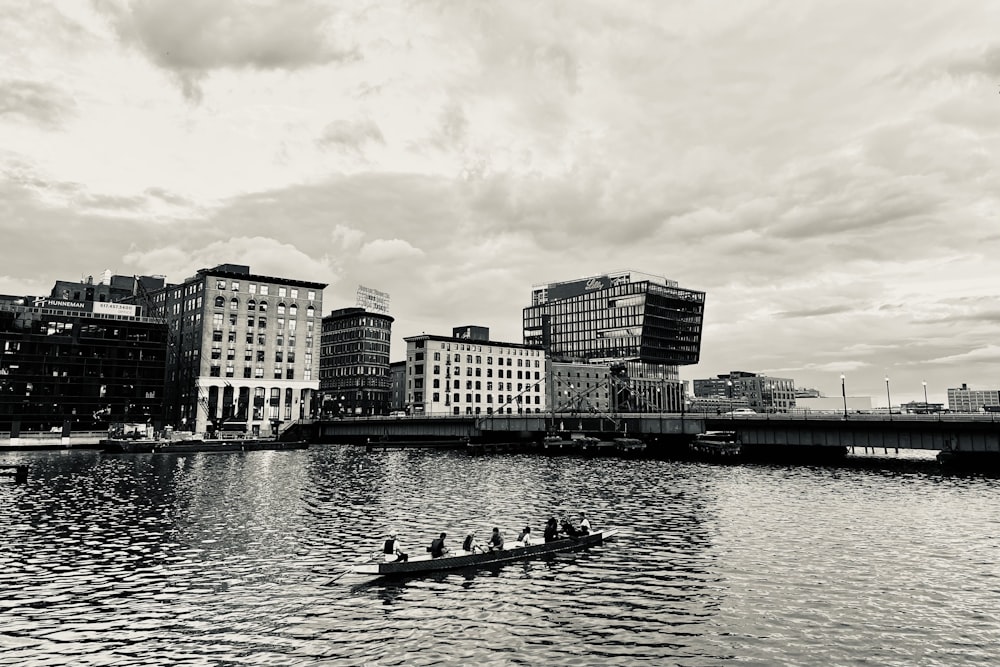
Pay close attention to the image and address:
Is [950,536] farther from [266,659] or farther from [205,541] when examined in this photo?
[205,541]

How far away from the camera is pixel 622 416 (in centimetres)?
12656

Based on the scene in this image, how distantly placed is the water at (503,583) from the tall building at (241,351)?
11313cm

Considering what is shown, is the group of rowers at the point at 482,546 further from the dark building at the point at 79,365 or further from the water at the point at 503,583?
the dark building at the point at 79,365

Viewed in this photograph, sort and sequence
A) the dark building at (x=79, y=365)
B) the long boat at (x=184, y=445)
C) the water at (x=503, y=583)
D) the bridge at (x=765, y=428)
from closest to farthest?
the water at (x=503, y=583)
the bridge at (x=765, y=428)
the long boat at (x=184, y=445)
the dark building at (x=79, y=365)

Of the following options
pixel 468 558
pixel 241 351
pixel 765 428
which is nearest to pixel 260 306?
pixel 241 351

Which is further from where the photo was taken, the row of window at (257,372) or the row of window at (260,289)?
the row of window at (260,289)

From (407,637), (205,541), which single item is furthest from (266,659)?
(205,541)

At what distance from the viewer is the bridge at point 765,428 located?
282 feet

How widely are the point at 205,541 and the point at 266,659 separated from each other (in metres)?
22.8

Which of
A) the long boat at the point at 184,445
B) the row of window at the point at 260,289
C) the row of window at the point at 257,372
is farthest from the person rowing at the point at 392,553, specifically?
the row of window at the point at 260,289

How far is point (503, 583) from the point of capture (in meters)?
35.3

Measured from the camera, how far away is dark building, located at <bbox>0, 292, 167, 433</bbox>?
150000 mm

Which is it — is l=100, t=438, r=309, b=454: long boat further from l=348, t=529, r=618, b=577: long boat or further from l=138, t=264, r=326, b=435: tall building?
l=348, t=529, r=618, b=577: long boat

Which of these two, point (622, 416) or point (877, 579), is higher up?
point (622, 416)
